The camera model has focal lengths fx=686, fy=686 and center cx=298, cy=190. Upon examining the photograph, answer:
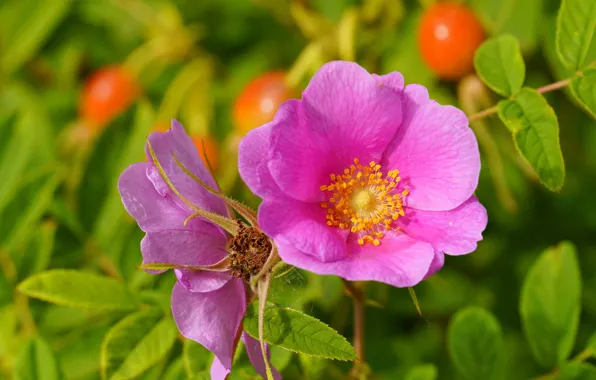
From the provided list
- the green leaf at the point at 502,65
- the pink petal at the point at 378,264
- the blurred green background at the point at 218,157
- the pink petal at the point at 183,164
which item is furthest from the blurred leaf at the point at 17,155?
the green leaf at the point at 502,65

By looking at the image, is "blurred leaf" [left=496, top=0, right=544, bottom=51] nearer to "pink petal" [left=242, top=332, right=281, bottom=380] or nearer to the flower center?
the flower center

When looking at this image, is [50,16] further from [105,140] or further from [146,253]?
[146,253]

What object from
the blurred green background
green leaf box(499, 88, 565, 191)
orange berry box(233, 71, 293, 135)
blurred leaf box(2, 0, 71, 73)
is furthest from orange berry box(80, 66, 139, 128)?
green leaf box(499, 88, 565, 191)

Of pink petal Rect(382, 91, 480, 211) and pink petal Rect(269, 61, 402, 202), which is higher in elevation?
pink petal Rect(269, 61, 402, 202)

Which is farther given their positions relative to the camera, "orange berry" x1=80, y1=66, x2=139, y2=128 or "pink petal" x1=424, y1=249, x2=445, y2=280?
"orange berry" x1=80, y1=66, x2=139, y2=128

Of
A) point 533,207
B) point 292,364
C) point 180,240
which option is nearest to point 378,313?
point 533,207

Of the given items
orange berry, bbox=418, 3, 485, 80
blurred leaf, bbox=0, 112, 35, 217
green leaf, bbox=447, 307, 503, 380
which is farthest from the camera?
orange berry, bbox=418, 3, 485, 80

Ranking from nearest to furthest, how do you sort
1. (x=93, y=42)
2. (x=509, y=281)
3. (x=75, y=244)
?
(x=75, y=244) → (x=509, y=281) → (x=93, y=42)

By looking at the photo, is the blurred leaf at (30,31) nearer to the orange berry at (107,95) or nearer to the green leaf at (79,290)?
the orange berry at (107,95)
